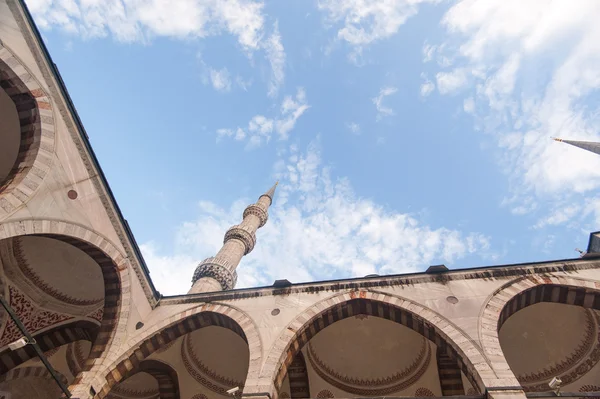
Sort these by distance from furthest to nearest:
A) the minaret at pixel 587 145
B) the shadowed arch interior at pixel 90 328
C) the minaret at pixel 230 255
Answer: the minaret at pixel 230 255 < the minaret at pixel 587 145 < the shadowed arch interior at pixel 90 328

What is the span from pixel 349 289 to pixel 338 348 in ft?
6.72

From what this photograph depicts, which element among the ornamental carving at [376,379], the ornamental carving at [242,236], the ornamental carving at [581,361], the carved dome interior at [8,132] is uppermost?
the ornamental carving at [242,236]

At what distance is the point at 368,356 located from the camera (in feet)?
28.8

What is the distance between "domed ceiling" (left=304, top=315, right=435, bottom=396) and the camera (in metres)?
8.43

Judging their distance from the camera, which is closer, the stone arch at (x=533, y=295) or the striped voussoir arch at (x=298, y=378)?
the stone arch at (x=533, y=295)

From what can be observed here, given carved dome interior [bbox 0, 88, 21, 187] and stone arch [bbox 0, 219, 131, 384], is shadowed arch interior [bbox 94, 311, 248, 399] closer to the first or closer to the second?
stone arch [bbox 0, 219, 131, 384]

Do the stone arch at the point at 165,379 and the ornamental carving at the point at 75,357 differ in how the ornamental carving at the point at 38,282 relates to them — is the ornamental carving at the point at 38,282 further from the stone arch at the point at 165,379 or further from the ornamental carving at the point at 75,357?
the stone arch at the point at 165,379

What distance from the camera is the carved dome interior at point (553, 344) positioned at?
302 inches

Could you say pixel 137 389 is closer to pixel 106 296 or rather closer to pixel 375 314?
pixel 106 296

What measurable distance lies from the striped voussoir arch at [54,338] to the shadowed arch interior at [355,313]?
4.98 meters

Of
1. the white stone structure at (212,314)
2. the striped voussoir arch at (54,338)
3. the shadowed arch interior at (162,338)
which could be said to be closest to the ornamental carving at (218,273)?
the white stone structure at (212,314)

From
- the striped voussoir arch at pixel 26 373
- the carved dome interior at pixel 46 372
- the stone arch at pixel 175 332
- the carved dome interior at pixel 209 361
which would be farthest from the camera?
the carved dome interior at pixel 46 372

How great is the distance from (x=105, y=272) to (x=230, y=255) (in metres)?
9.22

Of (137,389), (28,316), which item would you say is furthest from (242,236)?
(28,316)
